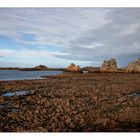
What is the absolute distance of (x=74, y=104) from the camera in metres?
3.31

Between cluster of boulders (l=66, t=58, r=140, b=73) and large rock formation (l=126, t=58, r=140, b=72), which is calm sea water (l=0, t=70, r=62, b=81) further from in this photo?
large rock formation (l=126, t=58, r=140, b=72)

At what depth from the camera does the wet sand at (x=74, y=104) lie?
316 centimetres

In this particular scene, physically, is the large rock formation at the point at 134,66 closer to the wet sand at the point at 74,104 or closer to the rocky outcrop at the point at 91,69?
the wet sand at the point at 74,104

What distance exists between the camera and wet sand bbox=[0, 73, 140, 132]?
3160mm

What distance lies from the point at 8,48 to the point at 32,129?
83cm

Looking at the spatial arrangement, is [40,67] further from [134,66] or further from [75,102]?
[134,66]

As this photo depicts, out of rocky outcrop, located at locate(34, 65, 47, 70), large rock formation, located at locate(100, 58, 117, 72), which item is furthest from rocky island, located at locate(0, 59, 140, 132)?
rocky outcrop, located at locate(34, 65, 47, 70)

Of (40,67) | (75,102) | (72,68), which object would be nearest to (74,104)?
(75,102)

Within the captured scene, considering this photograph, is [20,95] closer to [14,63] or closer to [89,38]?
[14,63]

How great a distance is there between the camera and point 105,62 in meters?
3.31

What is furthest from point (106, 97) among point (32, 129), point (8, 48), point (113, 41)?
point (8, 48)

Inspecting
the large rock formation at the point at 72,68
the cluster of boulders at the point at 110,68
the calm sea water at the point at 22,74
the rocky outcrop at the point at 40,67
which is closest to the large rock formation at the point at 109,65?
the cluster of boulders at the point at 110,68

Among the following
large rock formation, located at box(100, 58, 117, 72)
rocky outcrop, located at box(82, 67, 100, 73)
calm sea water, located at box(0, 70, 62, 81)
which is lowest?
calm sea water, located at box(0, 70, 62, 81)
